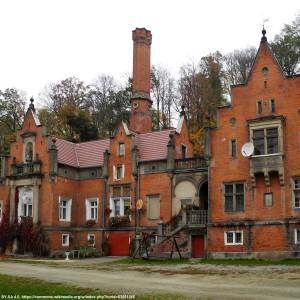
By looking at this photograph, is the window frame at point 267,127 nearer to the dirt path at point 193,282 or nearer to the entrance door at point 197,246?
the entrance door at point 197,246

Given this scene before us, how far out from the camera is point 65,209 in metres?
46.4

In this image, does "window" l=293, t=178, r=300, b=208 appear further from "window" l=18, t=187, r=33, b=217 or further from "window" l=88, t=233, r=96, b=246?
"window" l=18, t=187, r=33, b=217

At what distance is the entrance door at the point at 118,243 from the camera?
143 ft

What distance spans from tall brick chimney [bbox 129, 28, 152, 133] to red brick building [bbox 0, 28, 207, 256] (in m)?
4.68

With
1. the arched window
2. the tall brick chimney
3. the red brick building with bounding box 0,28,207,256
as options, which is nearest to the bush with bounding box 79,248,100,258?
the red brick building with bounding box 0,28,207,256

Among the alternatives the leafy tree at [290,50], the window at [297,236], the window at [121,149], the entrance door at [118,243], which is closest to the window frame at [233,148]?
the window at [297,236]

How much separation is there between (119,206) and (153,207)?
3.66m

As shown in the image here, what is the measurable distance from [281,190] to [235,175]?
3.44 metres

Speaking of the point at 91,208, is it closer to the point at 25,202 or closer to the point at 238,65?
the point at 25,202

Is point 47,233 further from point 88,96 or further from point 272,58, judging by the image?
point 88,96

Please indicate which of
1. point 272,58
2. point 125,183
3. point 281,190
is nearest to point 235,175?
point 281,190

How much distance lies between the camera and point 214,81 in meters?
65.1

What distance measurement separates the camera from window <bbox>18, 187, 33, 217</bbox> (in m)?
45.9

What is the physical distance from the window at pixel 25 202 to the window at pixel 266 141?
67.3ft
